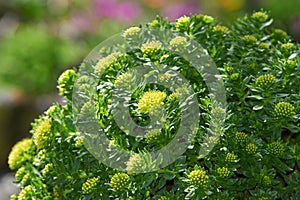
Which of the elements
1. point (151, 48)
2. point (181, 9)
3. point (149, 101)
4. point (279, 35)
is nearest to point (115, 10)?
point (181, 9)

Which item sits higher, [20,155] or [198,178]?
[20,155]

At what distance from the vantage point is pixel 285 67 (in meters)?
1.23

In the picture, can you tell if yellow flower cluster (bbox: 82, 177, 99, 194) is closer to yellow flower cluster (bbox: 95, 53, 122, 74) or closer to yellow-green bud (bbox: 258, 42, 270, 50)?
yellow flower cluster (bbox: 95, 53, 122, 74)

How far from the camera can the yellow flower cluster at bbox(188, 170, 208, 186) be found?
1.07 meters

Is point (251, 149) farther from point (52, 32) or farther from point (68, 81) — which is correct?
point (52, 32)

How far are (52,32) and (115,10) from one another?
0.54 m

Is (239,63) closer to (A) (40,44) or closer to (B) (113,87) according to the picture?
(B) (113,87)

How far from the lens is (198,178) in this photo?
107 centimetres

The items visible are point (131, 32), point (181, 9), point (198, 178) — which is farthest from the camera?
point (181, 9)

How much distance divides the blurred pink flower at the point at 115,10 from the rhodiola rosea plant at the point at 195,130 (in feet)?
11.4

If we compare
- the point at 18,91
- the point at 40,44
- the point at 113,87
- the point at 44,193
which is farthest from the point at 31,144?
the point at 40,44

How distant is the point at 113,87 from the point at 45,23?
3.95 metres

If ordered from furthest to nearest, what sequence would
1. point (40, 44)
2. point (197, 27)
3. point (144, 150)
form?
point (40, 44) → point (197, 27) → point (144, 150)

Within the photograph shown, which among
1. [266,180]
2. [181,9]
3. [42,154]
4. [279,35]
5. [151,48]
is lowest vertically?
[266,180]
